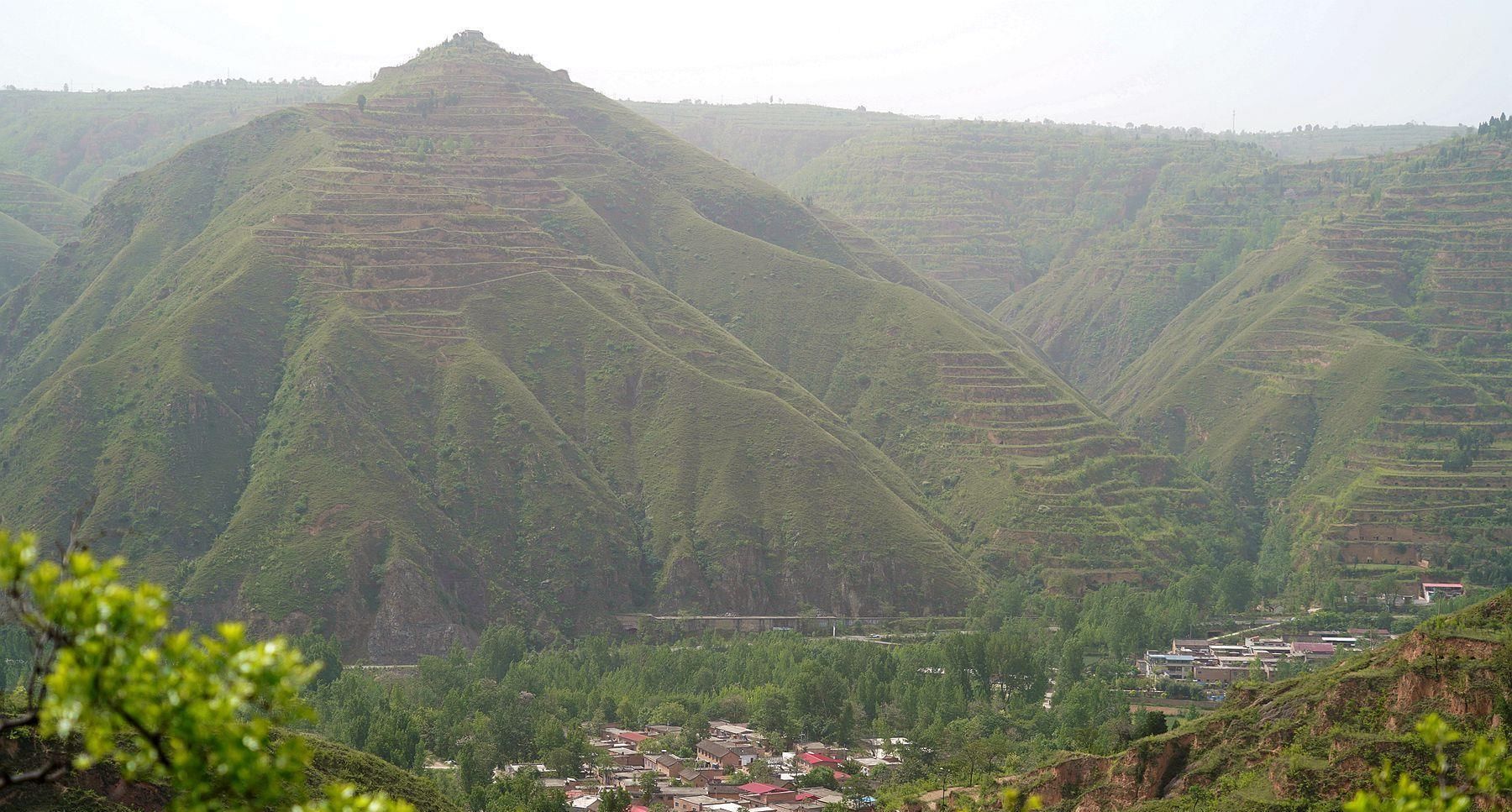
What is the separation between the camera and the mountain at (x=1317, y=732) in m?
59.2

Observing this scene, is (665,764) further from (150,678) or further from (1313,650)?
(150,678)

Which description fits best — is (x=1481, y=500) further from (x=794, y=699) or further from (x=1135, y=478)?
(x=794, y=699)

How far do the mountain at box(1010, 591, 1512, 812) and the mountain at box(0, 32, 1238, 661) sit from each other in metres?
83.2

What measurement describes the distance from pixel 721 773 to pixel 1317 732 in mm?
47332

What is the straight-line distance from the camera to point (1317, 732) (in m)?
63.3

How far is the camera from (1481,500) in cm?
17150

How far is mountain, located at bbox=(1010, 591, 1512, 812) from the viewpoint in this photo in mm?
59188

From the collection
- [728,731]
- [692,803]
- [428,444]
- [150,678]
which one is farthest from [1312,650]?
[150,678]

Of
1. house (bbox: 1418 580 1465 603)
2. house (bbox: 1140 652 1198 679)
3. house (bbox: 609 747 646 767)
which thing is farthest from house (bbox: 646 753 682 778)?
house (bbox: 1418 580 1465 603)

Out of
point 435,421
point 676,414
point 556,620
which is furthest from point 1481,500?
point 435,421

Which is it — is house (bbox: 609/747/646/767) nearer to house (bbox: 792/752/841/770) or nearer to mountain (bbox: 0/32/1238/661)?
house (bbox: 792/752/841/770)

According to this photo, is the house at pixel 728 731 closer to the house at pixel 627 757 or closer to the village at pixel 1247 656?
the house at pixel 627 757

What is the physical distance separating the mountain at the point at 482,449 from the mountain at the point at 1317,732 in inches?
3276

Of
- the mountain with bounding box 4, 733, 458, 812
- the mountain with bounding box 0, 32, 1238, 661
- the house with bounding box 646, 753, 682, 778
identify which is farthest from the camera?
the mountain with bounding box 0, 32, 1238, 661
